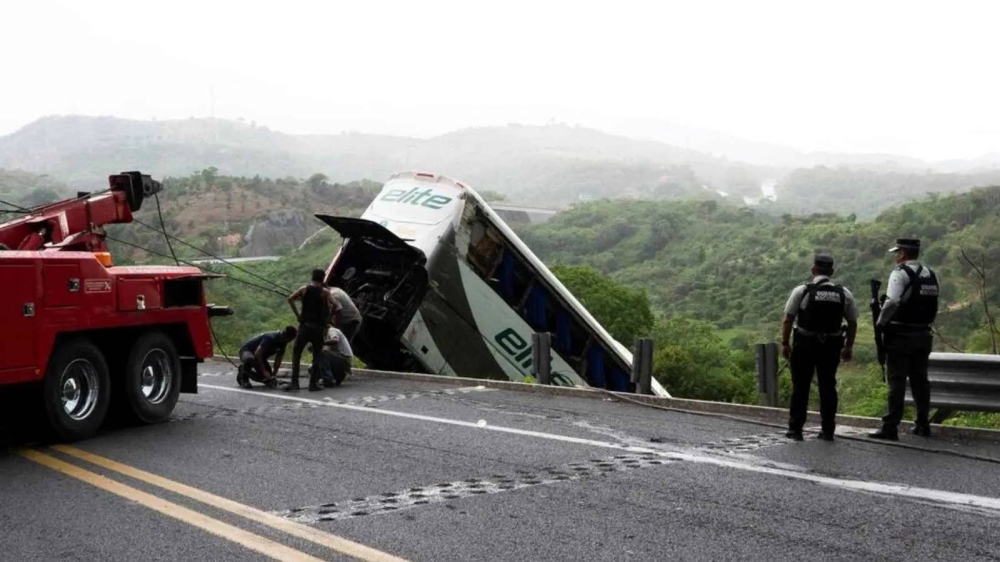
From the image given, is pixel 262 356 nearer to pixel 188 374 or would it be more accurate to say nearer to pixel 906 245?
pixel 188 374

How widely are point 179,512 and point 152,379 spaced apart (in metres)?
4.24

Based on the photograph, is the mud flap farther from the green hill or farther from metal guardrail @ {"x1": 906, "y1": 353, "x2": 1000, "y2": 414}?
the green hill

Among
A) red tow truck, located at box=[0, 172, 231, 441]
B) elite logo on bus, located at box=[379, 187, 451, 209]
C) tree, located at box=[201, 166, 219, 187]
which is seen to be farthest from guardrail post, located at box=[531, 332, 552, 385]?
tree, located at box=[201, 166, 219, 187]

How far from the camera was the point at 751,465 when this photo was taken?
730cm

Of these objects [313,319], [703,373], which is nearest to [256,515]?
[313,319]

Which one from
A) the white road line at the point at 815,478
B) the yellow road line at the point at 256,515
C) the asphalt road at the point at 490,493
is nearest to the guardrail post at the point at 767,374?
the asphalt road at the point at 490,493

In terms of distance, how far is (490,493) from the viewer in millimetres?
6438

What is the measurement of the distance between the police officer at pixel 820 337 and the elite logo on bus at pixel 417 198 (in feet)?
28.0

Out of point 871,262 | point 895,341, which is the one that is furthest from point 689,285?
point 895,341

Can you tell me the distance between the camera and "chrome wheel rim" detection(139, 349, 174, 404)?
977cm

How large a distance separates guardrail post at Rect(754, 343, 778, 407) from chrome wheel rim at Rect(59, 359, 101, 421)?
23.7 feet

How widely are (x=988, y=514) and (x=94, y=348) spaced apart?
7.34 metres

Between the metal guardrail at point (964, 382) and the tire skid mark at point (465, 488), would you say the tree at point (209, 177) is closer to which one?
the metal guardrail at point (964, 382)

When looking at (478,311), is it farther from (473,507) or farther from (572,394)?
(473,507)
